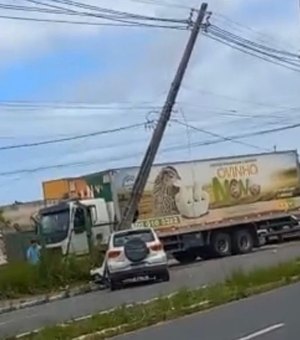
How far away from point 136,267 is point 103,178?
34.9 ft

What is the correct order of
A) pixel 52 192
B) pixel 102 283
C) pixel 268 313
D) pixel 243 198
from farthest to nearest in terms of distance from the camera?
pixel 52 192 < pixel 243 198 < pixel 102 283 < pixel 268 313

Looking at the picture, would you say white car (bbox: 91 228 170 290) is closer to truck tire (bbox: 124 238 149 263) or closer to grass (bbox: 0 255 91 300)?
truck tire (bbox: 124 238 149 263)

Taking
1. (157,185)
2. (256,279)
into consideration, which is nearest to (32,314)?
(256,279)

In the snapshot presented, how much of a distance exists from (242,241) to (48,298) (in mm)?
13951

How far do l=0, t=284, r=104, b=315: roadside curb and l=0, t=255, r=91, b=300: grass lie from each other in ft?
3.32

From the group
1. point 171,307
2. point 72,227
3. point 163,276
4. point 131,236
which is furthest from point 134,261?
point 171,307

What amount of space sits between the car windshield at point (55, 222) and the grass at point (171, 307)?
570 inches

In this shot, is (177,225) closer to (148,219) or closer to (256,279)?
(148,219)

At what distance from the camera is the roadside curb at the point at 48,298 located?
1204 inches

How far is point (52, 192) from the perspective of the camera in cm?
4875

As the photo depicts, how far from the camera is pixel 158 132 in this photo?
41875 millimetres

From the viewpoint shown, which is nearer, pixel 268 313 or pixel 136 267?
pixel 268 313

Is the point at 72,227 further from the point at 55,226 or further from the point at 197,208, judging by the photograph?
the point at 197,208

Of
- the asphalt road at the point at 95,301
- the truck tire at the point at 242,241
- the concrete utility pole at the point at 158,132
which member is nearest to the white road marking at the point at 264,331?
the asphalt road at the point at 95,301
